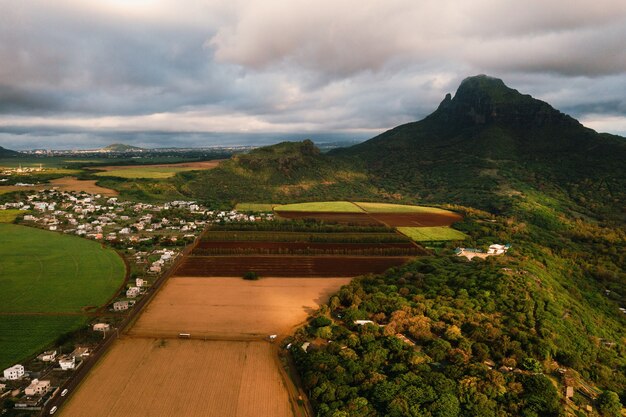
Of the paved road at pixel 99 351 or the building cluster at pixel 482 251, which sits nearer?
the paved road at pixel 99 351

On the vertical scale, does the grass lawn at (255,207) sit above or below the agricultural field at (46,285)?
above

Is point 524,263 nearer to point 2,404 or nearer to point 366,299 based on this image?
point 366,299

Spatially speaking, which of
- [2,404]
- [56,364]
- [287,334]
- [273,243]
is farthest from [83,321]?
[273,243]

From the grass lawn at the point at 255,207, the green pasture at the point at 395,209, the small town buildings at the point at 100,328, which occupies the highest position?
the green pasture at the point at 395,209

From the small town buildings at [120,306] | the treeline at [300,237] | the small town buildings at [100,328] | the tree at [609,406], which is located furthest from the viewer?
the treeline at [300,237]

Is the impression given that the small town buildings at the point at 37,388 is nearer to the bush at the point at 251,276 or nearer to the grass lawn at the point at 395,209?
the bush at the point at 251,276

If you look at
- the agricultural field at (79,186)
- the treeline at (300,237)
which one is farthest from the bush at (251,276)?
the agricultural field at (79,186)

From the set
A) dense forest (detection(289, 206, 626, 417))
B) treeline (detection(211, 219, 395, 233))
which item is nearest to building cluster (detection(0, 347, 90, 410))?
dense forest (detection(289, 206, 626, 417))
